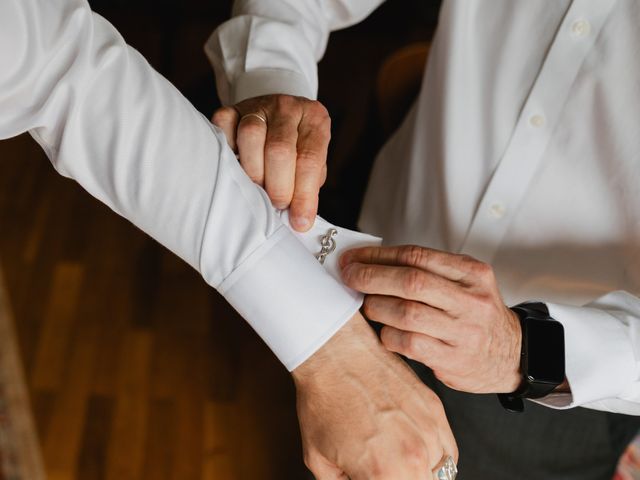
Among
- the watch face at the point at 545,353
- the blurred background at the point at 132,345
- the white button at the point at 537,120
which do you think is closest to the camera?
the watch face at the point at 545,353

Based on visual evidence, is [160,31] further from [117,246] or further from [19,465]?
[19,465]

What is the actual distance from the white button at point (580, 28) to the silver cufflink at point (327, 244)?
39 centimetres

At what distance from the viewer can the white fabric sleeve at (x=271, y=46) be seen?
970 millimetres

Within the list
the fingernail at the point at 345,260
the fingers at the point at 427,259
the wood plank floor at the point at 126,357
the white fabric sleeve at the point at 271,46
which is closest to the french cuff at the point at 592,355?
the fingers at the point at 427,259

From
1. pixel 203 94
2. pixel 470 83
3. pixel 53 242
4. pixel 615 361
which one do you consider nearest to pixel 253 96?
pixel 470 83

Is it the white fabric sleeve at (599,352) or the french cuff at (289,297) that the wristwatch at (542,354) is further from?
the french cuff at (289,297)

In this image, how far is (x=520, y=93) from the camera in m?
0.98

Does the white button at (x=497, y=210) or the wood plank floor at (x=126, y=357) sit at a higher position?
the white button at (x=497, y=210)

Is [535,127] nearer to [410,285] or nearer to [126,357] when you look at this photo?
[410,285]

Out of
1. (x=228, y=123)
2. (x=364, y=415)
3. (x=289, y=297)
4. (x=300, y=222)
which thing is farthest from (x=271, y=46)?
(x=364, y=415)

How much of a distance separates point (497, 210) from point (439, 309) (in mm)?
266

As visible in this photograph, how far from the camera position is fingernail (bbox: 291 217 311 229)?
0.85 metres

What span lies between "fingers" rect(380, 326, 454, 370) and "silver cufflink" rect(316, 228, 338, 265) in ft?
0.37

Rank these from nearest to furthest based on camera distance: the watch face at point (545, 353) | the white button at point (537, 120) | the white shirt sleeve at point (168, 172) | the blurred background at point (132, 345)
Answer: the white shirt sleeve at point (168, 172)
the watch face at point (545, 353)
the white button at point (537, 120)
the blurred background at point (132, 345)
